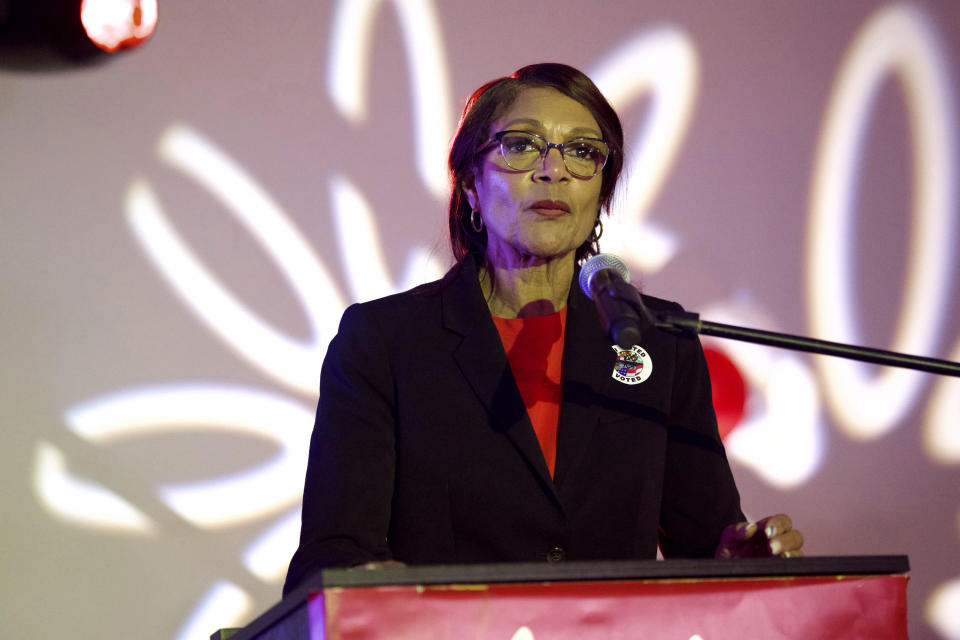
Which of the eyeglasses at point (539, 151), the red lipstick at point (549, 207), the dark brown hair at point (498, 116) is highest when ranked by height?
the dark brown hair at point (498, 116)

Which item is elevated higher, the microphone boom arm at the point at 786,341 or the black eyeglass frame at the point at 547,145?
the black eyeglass frame at the point at 547,145

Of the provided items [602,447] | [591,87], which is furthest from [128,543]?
[591,87]

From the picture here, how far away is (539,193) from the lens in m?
2.12

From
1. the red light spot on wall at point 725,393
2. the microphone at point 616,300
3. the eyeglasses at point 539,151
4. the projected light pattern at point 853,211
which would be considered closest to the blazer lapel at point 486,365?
the eyeglasses at point 539,151

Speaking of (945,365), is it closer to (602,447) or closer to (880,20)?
(602,447)

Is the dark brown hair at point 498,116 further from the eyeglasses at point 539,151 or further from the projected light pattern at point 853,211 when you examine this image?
the projected light pattern at point 853,211

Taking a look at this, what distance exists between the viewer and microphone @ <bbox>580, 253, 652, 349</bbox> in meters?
1.39

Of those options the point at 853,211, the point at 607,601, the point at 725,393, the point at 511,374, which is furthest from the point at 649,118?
the point at 607,601

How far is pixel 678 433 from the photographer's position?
2184 millimetres

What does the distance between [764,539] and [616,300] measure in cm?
52

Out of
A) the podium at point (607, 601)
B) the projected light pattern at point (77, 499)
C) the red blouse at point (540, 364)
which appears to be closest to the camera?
the podium at point (607, 601)

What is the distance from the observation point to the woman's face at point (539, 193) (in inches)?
83.9

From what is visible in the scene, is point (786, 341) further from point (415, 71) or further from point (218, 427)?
point (415, 71)

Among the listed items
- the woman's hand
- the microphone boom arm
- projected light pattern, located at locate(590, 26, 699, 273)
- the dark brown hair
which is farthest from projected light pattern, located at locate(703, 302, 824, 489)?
the microphone boom arm
